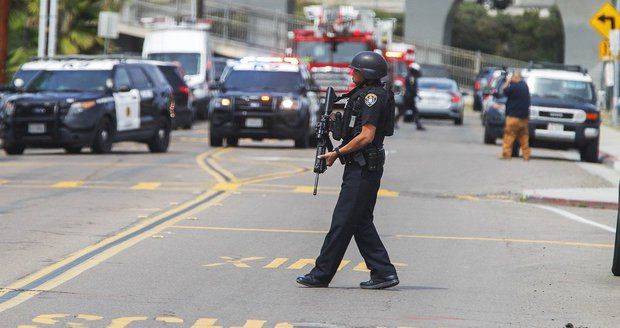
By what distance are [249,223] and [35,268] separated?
4275mm

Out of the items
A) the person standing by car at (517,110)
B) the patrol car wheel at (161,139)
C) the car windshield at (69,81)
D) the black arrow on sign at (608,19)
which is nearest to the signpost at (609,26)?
the black arrow on sign at (608,19)

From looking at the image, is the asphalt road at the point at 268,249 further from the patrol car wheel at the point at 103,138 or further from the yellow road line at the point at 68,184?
the patrol car wheel at the point at 103,138

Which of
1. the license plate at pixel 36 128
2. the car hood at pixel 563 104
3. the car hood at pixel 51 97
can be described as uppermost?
the car hood at pixel 563 104

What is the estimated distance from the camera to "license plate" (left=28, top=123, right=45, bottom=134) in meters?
25.4

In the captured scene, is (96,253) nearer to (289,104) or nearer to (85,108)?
(85,108)

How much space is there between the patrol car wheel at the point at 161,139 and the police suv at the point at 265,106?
49.2 inches

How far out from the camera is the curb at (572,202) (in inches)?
762

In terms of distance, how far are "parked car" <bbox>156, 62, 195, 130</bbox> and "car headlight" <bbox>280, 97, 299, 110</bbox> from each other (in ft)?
24.3

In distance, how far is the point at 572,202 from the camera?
64.1 ft

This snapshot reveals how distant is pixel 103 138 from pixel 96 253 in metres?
13.8

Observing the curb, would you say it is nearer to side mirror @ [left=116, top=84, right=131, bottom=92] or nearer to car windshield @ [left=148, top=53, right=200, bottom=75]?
side mirror @ [left=116, top=84, right=131, bottom=92]

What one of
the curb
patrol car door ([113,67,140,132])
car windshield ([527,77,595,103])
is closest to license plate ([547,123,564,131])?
car windshield ([527,77,595,103])

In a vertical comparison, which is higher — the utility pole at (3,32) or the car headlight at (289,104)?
the utility pole at (3,32)

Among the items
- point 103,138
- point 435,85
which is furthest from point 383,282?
point 435,85
